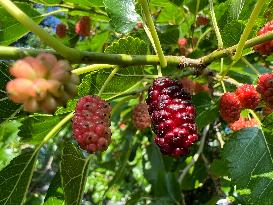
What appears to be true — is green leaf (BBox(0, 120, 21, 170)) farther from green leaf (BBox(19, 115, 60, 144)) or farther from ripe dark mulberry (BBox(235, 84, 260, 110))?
ripe dark mulberry (BBox(235, 84, 260, 110))

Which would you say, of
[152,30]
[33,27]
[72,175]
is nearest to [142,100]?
[72,175]

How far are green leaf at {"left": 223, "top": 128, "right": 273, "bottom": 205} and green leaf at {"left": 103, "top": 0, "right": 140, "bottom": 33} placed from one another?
0.39 m

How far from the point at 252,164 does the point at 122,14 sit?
0.49 m

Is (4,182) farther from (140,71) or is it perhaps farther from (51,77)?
(51,77)

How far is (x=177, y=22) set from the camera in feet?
6.84

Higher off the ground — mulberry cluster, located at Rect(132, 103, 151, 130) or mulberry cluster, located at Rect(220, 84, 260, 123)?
mulberry cluster, located at Rect(132, 103, 151, 130)

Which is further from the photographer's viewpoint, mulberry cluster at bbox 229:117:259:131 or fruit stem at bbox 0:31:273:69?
mulberry cluster at bbox 229:117:259:131

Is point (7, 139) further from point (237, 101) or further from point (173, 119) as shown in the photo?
point (173, 119)

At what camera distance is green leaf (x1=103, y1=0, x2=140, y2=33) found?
3.92ft

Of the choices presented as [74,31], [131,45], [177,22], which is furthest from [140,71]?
[74,31]

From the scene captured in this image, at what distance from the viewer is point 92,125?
83 cm

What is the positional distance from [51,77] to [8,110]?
0.56 m

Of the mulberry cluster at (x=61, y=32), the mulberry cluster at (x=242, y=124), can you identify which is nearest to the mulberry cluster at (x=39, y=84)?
the mulberry cluster at (x=242, y=124)

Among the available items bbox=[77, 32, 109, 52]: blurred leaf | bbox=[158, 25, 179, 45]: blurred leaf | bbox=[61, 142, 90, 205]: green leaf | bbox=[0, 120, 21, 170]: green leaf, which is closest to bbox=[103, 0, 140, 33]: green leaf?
bbox=[61, 142, 90, 205]: green leaf
